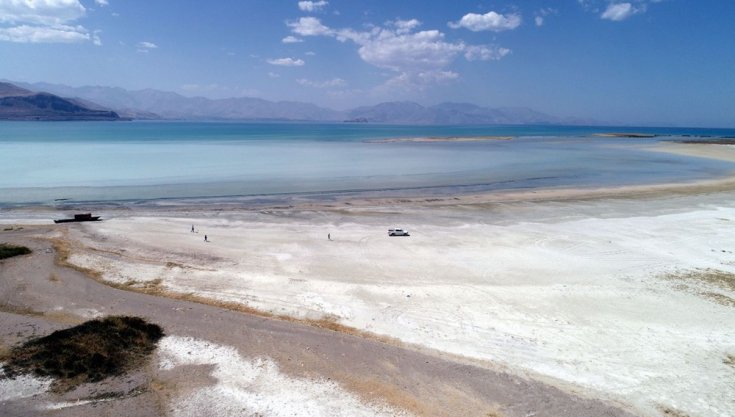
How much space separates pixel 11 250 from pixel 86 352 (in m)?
10.6

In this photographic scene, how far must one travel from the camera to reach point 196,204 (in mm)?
29281

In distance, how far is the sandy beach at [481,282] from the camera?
10.3 metres

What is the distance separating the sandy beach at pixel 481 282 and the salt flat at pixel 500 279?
0.06 metres

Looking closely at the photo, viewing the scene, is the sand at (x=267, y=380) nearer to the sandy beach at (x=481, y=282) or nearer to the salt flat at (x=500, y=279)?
the sandy beach at (x=481, y=282)

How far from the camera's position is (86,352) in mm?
10320

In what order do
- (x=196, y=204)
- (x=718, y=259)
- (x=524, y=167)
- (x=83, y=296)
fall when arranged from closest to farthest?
(x=83, y=296) → (x=718, y=259) → (x=196, y=204) → (x=524, y=167)

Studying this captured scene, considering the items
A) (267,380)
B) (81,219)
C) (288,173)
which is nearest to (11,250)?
(81,219)

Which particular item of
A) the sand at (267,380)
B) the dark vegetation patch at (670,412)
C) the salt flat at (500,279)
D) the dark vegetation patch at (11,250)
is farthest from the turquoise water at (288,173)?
the dark vegetation patch at (670,412)

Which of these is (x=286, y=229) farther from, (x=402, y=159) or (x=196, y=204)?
(x=402, y=159)

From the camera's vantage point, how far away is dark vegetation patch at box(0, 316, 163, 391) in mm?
9797

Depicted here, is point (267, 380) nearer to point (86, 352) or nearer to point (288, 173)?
point (86, 352)

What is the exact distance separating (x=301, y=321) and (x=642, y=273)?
12.6m

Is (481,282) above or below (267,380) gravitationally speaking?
above

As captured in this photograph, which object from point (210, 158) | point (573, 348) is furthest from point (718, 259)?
point (210, 158)
